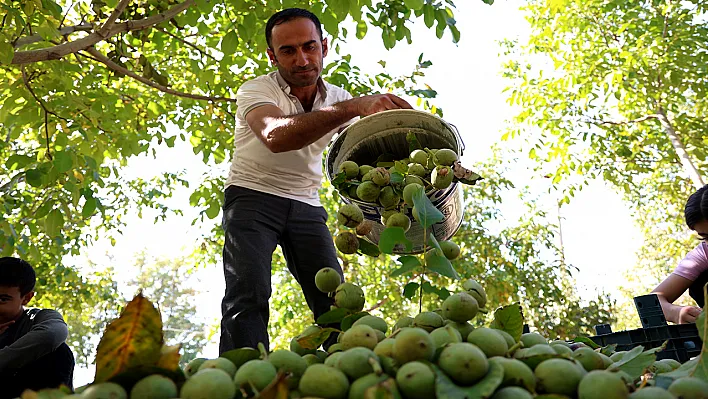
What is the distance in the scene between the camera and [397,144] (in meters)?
2.00

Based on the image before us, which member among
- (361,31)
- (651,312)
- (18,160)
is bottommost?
(651,312)

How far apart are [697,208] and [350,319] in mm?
2337

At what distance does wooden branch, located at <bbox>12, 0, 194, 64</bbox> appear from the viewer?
284 cm

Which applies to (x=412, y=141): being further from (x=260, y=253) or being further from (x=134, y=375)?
(x=134, y=375)

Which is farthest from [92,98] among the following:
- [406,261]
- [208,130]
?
[406,261]

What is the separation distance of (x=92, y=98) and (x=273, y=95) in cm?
251

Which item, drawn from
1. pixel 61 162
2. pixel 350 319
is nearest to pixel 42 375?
pixel 61 162

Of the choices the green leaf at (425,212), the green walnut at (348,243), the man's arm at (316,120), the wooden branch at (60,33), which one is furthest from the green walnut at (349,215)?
the wooden branch at (60,33)

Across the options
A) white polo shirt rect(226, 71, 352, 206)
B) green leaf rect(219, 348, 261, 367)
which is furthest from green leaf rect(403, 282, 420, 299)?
white polo shirt rect(226, 71, 352, 206)

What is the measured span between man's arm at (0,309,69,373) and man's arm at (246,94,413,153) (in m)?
1.65

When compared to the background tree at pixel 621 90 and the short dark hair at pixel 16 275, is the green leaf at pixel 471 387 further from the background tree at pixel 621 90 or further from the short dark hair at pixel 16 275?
the background tree at pixel 621 90

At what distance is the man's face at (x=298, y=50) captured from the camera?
7.53ft

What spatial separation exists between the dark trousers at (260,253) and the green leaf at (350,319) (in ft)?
2.73

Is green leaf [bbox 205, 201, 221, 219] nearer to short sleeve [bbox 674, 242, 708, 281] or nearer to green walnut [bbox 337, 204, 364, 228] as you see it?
green walnut [bbox 337, 204, 364, 228]
